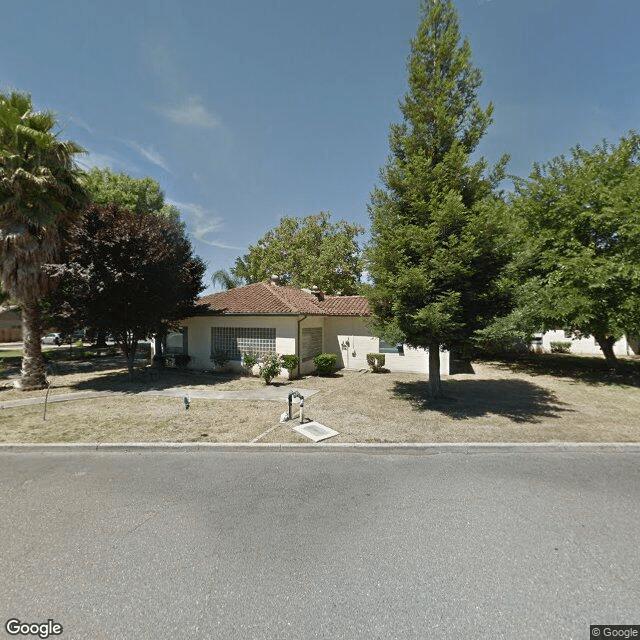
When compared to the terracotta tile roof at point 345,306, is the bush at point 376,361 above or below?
below

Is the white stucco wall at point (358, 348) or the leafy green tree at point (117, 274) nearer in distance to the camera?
the leafy green tree at point (117, 274)

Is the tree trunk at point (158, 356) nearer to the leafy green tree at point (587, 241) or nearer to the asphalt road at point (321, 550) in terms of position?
the asphalt road at point (321, 550)

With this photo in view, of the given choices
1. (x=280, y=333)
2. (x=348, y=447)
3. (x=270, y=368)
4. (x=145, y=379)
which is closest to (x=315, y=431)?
(x=348, y=447)

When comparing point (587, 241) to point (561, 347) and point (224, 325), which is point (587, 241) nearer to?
point (561, 347)

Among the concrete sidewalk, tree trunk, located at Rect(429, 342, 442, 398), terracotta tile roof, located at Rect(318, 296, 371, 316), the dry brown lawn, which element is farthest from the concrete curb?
terracotta tile roof, located at Rect(318, 296, 371, 316)

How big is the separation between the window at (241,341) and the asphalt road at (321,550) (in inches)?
408

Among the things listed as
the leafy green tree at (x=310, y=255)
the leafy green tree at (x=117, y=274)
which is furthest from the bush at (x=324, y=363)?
the leafy green tree at (x=310, y=255)

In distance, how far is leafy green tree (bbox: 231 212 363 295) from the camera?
109ft

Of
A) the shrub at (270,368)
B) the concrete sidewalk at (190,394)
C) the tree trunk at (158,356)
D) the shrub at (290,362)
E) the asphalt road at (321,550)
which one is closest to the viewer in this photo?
the asphalt road at (321,550)

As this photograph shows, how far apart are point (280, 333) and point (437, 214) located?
31.3 ft

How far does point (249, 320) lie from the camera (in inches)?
650

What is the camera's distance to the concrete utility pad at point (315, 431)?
7.55 metres

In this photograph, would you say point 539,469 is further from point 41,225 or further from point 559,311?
point 41,225

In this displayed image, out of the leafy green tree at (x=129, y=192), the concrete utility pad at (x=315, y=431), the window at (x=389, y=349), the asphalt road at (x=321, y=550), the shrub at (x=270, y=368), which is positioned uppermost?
the leafy green tree at (x=129, y=192)
